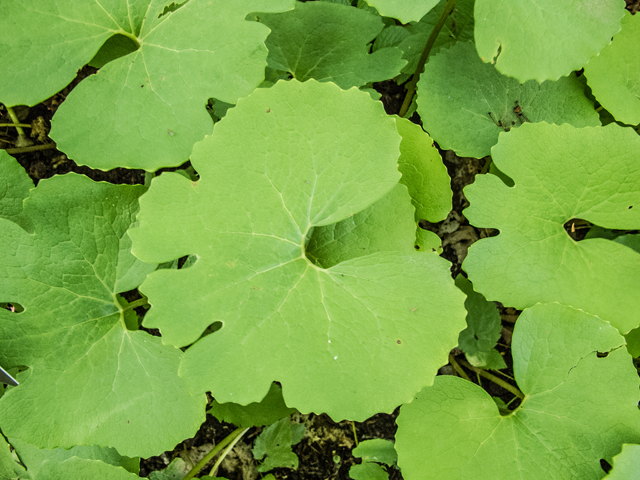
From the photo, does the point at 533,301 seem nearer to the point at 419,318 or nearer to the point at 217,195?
the point at 419,318

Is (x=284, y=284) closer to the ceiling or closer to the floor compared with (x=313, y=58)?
closer to the floor

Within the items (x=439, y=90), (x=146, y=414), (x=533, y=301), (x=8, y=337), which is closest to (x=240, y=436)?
(x=146, y=414)

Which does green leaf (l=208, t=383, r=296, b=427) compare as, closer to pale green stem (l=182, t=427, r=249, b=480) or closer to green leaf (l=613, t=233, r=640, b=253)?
pale green stem (l=182, t=427, r=249, b=480)

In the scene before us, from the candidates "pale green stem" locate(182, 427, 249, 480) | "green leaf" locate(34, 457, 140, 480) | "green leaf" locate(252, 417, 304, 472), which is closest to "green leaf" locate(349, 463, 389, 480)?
"green leaf" locate(252, 417, 304, 472)

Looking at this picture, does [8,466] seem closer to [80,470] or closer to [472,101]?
[80,470]

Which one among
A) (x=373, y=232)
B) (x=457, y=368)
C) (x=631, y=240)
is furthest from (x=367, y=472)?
(x=631, y=240)

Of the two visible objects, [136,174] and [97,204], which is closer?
[97,204]
